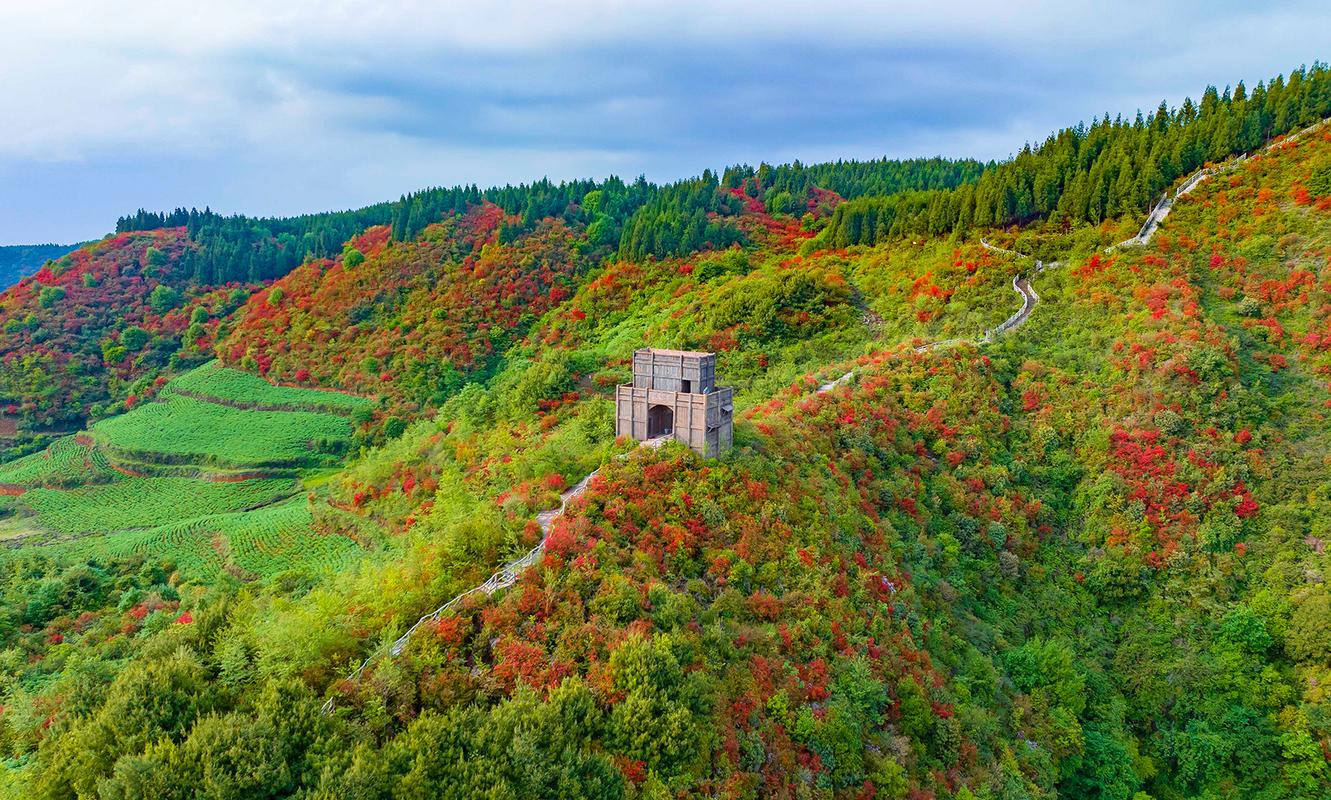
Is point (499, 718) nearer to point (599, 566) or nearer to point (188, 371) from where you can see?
point (599, 566)

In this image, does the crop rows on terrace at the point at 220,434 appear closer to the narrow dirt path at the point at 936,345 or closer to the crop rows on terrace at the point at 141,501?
the crop rows on terrace at the point at 141,501

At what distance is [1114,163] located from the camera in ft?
208

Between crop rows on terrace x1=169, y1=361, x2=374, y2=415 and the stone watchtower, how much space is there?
4553cm

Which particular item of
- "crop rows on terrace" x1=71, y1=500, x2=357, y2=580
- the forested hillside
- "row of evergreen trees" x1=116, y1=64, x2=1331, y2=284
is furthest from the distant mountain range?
"crop rows on terrace" x1=71, y1=500, x2=357, y2=580

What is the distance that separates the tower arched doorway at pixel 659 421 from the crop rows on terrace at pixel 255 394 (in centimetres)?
4498

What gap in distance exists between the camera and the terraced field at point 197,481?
148 ft

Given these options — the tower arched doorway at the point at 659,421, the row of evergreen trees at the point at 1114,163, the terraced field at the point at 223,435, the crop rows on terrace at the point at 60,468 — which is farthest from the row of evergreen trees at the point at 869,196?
the tower arched doorway at the point at 659,421

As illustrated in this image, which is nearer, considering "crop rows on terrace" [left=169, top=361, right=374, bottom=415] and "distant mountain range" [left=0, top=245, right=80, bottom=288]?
"crop rows on terrace" [left=169, top=361, right=374, bottom=415]

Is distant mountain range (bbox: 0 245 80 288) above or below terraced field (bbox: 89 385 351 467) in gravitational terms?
above

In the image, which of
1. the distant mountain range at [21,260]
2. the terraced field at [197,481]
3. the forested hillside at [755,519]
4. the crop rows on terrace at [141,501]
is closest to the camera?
the forested hillside at [755,519]

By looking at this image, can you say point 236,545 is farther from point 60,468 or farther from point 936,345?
point 936,345

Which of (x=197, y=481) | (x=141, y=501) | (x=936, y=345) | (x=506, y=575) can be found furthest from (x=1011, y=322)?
(x=141, y=501)

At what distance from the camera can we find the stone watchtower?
94.3 feet

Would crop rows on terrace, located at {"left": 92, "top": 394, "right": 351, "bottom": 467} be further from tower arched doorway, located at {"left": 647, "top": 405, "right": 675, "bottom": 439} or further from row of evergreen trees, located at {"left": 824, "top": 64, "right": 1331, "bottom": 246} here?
row of evergreen trees, located at {"left": 824, "top": 64, "right": 1331, "bottom": 246}
